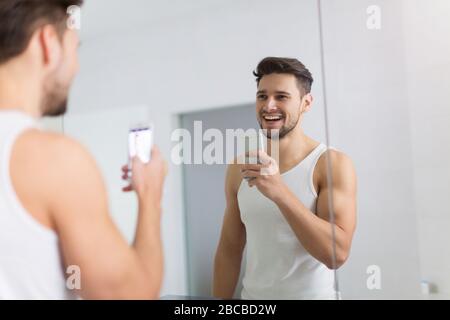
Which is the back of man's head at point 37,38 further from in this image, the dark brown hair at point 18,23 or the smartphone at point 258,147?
the smartphone at point 258,147

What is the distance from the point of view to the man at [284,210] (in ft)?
3.14

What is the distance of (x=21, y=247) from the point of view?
843 millimetres

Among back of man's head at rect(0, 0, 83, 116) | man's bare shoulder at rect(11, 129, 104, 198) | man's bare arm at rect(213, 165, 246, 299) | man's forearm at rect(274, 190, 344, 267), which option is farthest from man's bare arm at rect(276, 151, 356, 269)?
back of man's head at rect(0, 0, 83, 116)

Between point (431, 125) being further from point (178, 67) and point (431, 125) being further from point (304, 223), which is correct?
point (178, 67)

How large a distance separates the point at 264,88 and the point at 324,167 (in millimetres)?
214

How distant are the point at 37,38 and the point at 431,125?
905mm

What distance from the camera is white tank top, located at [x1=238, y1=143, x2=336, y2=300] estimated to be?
957mm

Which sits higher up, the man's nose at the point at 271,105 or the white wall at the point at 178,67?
the white wall at the point at 178,67

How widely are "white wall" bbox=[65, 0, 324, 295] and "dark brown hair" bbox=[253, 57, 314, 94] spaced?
1 cm

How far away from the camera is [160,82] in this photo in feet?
3.32

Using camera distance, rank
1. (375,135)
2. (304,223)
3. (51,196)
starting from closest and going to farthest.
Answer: (51,196), (304,223), (375,135)

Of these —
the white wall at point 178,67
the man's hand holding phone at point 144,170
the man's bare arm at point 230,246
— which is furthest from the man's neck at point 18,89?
the man's bare arm at point 230,246

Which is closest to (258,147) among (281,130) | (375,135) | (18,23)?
(281,130)
